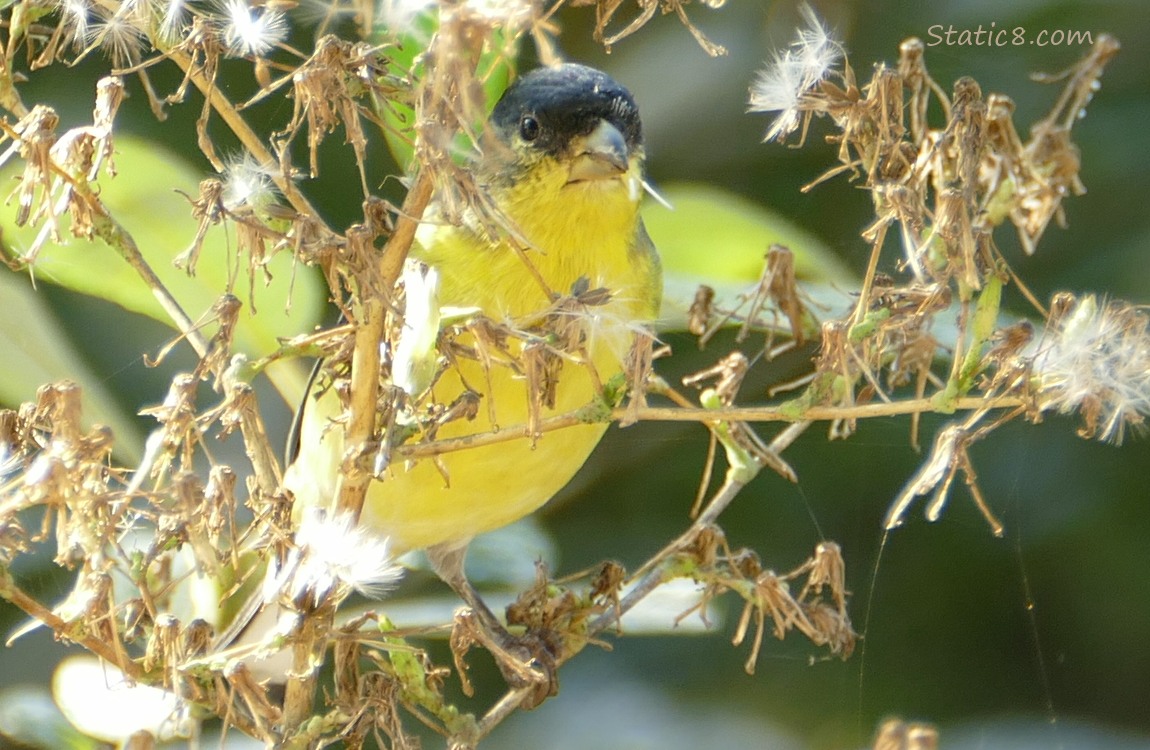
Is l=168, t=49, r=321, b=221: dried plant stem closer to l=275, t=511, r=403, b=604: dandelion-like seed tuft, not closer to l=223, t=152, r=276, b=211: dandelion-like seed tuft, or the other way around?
l=223, t=152, r=276, b=211: dandelion-like seed tuft

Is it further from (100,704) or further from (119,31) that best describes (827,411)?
(100,704)

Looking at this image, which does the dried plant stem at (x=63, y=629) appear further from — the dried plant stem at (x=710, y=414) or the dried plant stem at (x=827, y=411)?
the dried plant stem at (x=827, y=411)

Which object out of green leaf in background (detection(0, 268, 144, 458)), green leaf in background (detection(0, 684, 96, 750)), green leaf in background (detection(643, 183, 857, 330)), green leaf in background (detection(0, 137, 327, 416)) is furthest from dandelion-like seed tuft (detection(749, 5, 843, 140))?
green leaf in background (detection(0, 684, 96, 750))

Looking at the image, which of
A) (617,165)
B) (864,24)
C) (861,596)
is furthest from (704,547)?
(864,24)

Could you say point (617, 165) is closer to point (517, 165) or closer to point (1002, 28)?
point (517, 165)

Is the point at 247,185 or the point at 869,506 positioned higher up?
the point at 247,185

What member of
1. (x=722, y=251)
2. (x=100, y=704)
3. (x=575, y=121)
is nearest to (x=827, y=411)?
(x=575, y=121)

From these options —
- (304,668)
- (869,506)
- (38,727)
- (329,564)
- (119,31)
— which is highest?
(119,31)
